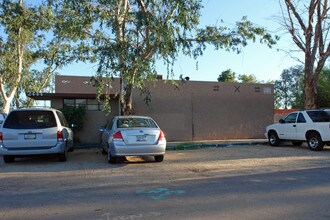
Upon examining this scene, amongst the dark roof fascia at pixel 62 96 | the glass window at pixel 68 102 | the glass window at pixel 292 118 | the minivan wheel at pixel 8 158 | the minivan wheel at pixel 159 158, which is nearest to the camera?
the minivan wheel at pixel 159 158

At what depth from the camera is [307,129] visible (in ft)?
52.0

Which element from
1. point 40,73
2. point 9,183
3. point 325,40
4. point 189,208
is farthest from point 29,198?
point 40,73

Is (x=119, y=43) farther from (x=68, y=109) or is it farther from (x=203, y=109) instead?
(x=203, y=109)

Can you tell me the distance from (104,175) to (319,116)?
980cm

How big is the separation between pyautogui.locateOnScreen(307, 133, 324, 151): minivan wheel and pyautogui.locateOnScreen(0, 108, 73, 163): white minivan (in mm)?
10024

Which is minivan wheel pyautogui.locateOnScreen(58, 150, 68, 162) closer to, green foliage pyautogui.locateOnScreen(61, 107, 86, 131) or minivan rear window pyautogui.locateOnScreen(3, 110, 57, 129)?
minivan rear window pyautogui.locateOnScreen(3, 110, 57, 129)

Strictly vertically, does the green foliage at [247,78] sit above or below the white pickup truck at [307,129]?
above

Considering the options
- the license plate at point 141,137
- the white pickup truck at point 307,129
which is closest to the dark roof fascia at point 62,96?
the license plate at point 141,137

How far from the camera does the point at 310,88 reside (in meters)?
19.9

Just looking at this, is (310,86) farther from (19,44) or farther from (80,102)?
(19,44)

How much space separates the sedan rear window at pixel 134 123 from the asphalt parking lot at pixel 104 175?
4.06ft

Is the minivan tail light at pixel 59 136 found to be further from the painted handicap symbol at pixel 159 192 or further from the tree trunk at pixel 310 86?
the tree trunk at pixel 310 86

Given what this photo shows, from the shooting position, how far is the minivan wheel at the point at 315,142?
50.0 feet

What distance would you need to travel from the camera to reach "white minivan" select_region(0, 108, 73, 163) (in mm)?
11844
